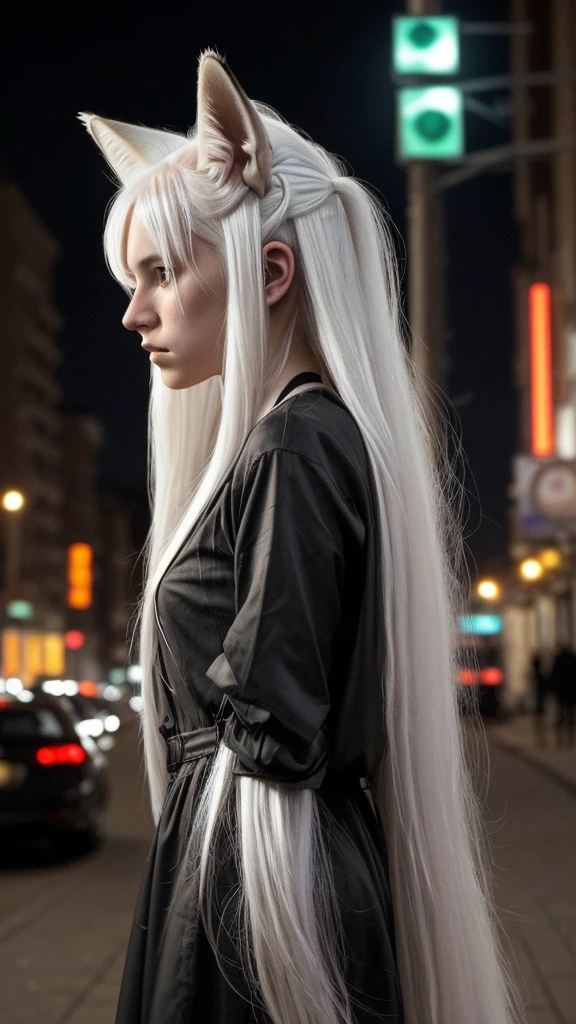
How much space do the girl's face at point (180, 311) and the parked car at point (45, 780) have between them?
11448 millimetres

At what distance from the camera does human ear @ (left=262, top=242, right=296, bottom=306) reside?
210 cm

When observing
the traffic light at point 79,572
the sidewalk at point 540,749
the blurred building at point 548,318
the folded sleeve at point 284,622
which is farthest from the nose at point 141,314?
the traffic light at point 79,572

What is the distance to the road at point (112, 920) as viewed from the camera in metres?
6.71

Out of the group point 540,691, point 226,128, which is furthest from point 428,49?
point 540,691

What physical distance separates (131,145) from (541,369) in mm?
38541

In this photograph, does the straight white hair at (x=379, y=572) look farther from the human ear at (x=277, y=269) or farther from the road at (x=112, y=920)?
the road at (x=112, y=920)

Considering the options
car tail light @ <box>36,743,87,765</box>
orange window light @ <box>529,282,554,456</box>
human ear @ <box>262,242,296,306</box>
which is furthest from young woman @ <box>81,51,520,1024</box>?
orange window light @ <box>529,282,554,456</box>

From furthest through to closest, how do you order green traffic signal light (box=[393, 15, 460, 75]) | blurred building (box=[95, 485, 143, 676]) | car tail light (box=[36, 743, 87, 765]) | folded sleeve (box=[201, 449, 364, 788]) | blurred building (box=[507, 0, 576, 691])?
blurred building (box=[95, 485, 143, 676]), blurred building (box=[507, 0, 576, 691]), car tail light (box=[36, 743, 87, 765]), green traffic signal light (box=[393, 15, 460, 75]), folded sleeve (box=[201, 449, 364, 788])

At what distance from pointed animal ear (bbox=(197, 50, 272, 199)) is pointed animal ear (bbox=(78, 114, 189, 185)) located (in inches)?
5.9

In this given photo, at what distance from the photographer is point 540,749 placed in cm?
2984

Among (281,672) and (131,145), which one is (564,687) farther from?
(281,672)

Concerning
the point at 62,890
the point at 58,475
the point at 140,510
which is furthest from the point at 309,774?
the point at 58,475

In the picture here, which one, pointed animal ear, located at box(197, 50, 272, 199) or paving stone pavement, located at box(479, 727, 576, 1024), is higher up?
pointed animal ear, located at box(197, 50, 272, 199)

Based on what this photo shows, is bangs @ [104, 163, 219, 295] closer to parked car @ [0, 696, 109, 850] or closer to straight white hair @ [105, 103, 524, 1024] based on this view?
straight white hair @ [105, 103, 524, 1024]
